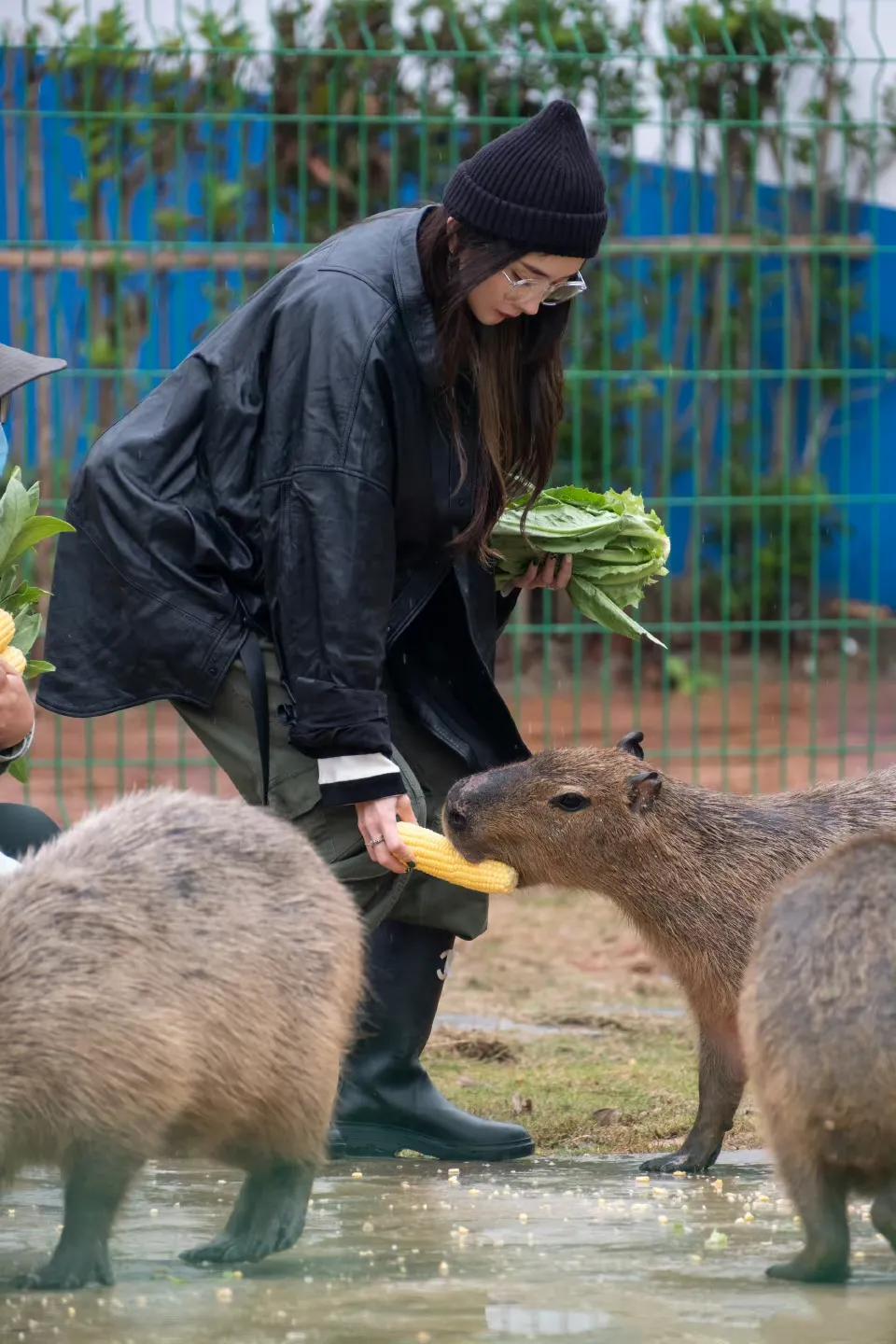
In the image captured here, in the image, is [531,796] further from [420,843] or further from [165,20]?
[165,20]

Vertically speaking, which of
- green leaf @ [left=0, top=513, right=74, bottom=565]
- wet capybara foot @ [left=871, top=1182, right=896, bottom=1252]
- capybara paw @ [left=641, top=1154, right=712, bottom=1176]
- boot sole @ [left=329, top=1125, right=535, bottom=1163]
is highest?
green leaf @ [left=0, top=513, right=74, bottom=565]

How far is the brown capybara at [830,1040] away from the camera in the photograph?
3.19 meters

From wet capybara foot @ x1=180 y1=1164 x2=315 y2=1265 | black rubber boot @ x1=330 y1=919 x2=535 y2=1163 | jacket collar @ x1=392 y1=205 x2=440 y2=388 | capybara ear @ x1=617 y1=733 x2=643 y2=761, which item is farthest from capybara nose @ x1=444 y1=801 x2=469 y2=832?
wet capybara foot @ x1=180 y1=1164 x2=315 y2=1265

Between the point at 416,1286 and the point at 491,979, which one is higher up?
the point at 416,1286

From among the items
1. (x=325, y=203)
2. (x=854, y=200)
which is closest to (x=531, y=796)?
(x=325, y=203)

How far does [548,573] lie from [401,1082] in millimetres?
1256

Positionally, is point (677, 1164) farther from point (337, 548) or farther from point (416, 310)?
point (416, 310)

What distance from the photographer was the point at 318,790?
14.8ft

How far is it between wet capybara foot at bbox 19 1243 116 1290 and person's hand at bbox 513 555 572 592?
2.12 metres

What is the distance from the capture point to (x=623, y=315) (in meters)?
11.1

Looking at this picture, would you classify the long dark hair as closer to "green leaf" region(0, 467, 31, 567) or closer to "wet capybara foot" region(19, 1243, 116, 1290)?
"green leaf" region(0, 467, 31, 567)

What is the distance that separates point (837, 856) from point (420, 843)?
4.00 feet

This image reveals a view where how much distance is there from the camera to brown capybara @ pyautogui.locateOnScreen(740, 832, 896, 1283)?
319 cm

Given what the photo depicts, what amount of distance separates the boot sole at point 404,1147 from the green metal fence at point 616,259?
2.71 metres
